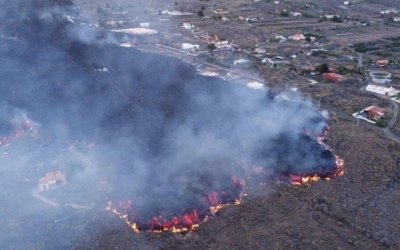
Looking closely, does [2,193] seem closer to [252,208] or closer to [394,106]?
[252,208]

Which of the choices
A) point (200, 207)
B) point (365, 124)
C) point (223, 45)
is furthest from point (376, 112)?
point (223, 45)

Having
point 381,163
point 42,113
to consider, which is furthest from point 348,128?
point 42,113

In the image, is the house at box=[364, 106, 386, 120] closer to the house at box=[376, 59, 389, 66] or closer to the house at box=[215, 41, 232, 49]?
the house at box=[376, 59, 389, 66]

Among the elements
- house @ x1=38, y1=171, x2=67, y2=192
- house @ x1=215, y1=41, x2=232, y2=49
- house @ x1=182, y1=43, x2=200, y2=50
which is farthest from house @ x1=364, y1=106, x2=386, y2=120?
house @ x1=182, y1=43, x2=200, y2=50

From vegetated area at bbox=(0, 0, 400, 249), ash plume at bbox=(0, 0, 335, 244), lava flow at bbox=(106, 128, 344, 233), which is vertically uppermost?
ash plume at bbox=(0, 0, 335, 244)

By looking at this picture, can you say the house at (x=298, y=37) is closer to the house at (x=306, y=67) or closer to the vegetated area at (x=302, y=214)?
the house at (x=306, y=67)

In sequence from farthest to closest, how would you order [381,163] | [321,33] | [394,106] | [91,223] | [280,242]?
1. [321,33]
2. [394,106]
3. [381,163]
4. [91,223]
5. [280,242]

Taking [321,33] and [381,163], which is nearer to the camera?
[381,163]
